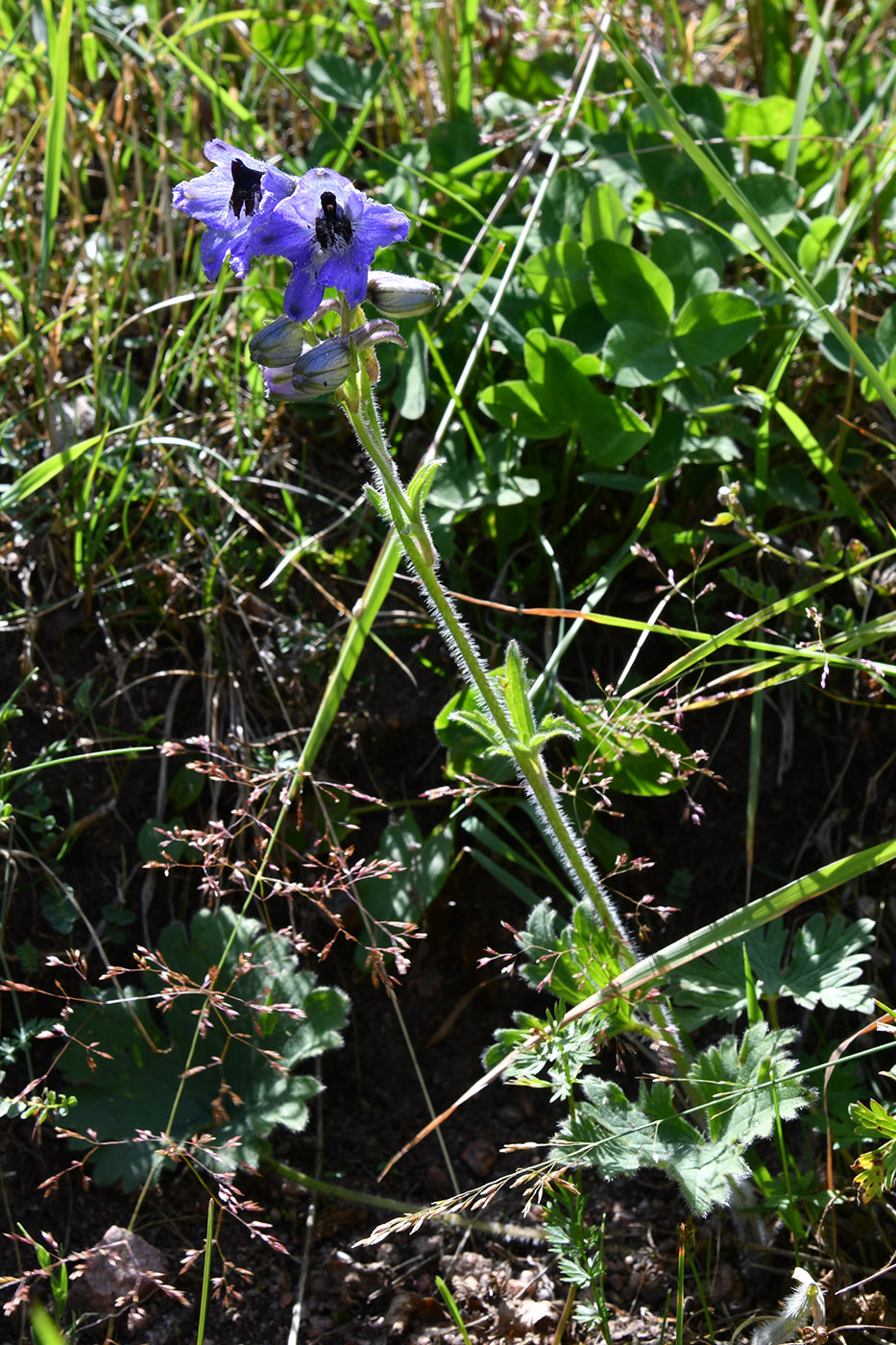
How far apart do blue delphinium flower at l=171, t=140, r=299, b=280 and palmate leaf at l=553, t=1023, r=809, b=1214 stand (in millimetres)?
1549

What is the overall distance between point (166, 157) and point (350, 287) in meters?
1.94

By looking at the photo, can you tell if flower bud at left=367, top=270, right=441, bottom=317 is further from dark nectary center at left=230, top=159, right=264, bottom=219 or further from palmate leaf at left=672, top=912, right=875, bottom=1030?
palmate leaf at left=672, top=912, right=875, bottom=1030

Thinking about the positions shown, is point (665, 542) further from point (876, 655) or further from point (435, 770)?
point (435, 770)

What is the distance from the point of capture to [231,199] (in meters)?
1.74

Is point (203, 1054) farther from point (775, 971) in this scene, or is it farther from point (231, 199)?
point (231, 199)

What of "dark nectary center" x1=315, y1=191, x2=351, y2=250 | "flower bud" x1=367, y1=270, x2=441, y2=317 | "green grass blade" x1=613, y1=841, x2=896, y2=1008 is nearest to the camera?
"dark nectary center" x1=315, y1=191, x2=351, y2=250

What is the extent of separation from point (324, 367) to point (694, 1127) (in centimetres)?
151

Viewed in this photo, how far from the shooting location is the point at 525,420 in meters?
2.64

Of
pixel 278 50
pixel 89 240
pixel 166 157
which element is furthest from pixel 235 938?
pixel 278 50

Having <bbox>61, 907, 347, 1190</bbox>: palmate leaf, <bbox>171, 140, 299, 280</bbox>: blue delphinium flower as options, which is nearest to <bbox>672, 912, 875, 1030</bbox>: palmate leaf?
<bbox>61, 907, 347, 1190</bbox>: palmate leaf

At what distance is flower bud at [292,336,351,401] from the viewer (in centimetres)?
169

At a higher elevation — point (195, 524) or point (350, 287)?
point (350, 287)

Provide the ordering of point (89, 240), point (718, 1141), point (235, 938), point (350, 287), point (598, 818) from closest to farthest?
point (350, 287)
point (718, 1141)
point (235, 938)
point (598, 818)
point (89, 240)

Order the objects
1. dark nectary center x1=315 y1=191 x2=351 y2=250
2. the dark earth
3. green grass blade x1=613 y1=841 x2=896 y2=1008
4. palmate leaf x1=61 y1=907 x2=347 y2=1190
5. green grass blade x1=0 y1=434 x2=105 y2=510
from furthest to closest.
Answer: green grass blade x1=0 y1=434 x2=105 y2=510 → palmate leaf x1=61 y1=907 x2=347 y2=1190 → the dark earth → green grass blade x1=613 y1=841 x2=896 y2=1008 → dark nectary center x1=315 y1=191 x2=351 y2=250
